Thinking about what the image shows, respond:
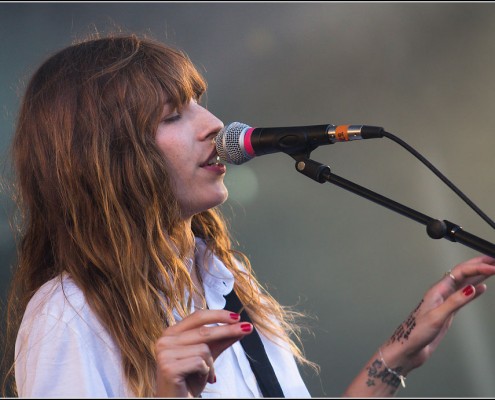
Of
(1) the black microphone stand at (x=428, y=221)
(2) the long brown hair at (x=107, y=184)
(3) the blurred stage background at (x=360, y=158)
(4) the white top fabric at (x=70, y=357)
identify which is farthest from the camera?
(3) the blurred stage background at (x=360, y=158)

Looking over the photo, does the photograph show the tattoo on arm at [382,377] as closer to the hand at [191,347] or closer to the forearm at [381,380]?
the forearm at [381,380]

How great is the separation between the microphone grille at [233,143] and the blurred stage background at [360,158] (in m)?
1.94

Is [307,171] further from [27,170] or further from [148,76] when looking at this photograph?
[27,170]

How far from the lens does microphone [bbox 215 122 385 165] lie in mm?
1427

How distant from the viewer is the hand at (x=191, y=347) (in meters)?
1.30

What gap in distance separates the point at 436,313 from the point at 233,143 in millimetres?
619

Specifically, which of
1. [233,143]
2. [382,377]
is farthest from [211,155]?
[382,377]

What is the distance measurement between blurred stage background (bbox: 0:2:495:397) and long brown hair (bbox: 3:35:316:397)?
169 centimetres

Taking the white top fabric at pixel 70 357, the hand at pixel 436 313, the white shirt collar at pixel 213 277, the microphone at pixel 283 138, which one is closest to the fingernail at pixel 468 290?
the hand at pixel 436 313

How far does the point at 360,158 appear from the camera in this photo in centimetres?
395

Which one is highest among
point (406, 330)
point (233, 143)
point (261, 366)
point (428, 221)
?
point (233, 143)

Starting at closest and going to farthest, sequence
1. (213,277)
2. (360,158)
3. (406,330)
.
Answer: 1. (406,330)
2. (213,277)
3. (360,158)

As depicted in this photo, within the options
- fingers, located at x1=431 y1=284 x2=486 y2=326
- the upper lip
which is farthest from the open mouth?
fingers, located at x1=431 y1=284 x2=486 y2=326

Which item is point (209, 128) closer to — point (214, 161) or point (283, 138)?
point (214, 161)
